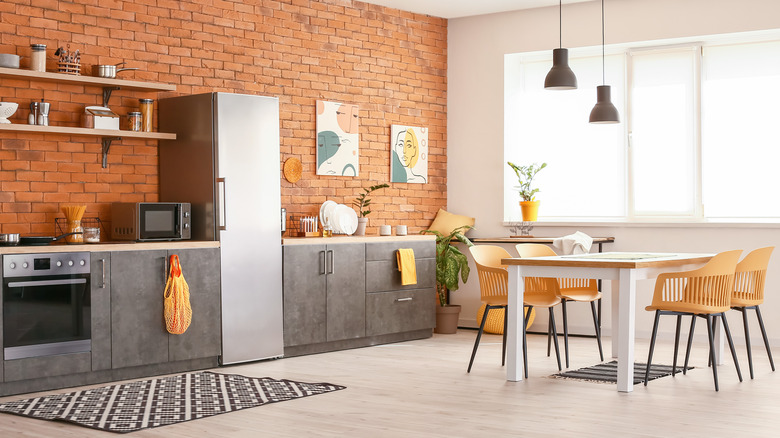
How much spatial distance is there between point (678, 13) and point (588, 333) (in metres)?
3.04

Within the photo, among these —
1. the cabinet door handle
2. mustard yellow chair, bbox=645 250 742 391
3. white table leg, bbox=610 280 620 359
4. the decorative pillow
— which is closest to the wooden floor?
white table leg, bbox=610 280 620 359

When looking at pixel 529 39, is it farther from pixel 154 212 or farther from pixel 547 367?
pixel 154 212

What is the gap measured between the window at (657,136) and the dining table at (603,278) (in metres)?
2.27

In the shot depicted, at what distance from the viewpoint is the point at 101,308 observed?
5.86m

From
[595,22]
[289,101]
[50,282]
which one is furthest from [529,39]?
[50,282]

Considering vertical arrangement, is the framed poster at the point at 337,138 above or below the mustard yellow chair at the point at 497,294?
above

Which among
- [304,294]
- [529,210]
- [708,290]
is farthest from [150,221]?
[529,210]

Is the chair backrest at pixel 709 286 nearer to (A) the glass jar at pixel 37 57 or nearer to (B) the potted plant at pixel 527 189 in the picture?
(B) the potted plant at pixel 527 189

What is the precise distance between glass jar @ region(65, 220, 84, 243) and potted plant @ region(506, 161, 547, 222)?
4318 mm

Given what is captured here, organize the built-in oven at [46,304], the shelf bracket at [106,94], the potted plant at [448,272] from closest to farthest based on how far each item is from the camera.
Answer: the built-in oven at [46,304], the shelf bracket at [106,94], the potted plant at [448,272]

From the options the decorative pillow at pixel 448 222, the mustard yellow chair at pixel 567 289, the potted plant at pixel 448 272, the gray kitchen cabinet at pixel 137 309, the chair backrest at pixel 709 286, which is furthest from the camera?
the decorative pillow at pixel 448 222

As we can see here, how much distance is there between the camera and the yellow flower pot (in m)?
8.78

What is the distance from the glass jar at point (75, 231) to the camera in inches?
237

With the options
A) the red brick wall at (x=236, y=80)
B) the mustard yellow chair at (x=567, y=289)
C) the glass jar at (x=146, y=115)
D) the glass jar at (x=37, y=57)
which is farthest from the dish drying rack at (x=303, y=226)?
the glass jar at (x=37, y=57)
